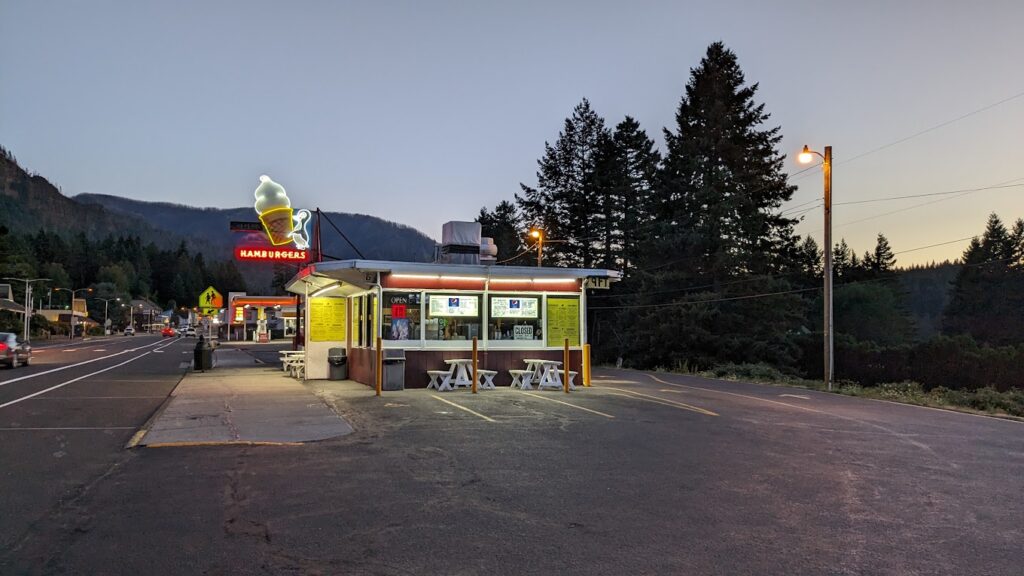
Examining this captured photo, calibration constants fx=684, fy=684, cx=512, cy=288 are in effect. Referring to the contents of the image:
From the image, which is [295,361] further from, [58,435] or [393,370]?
[58,435]

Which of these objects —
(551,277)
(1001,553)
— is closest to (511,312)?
(551,277)

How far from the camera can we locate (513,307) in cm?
1909

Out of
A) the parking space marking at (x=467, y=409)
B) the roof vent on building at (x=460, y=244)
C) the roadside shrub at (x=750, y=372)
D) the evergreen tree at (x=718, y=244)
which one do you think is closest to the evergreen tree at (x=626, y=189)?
the evergreen tree at (x=718, y=244)

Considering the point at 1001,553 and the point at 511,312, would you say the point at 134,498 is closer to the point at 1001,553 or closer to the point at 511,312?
the point at 1001,553

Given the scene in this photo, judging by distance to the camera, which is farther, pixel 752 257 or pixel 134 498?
pixel 752 257

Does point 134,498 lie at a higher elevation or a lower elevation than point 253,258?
Result: lower

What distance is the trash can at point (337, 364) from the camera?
68.9 ft

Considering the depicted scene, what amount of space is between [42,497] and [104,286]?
541 ft

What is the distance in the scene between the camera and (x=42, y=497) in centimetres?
656

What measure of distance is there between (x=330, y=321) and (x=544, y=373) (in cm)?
772

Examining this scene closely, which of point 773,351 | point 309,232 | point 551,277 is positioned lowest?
point 773,351

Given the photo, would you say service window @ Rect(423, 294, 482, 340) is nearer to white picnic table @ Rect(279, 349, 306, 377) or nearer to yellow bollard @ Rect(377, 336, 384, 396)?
yellow bollard @ Rect(377, 336, 384, 396)

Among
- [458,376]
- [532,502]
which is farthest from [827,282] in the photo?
[532,502]

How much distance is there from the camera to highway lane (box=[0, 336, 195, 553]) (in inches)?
254
